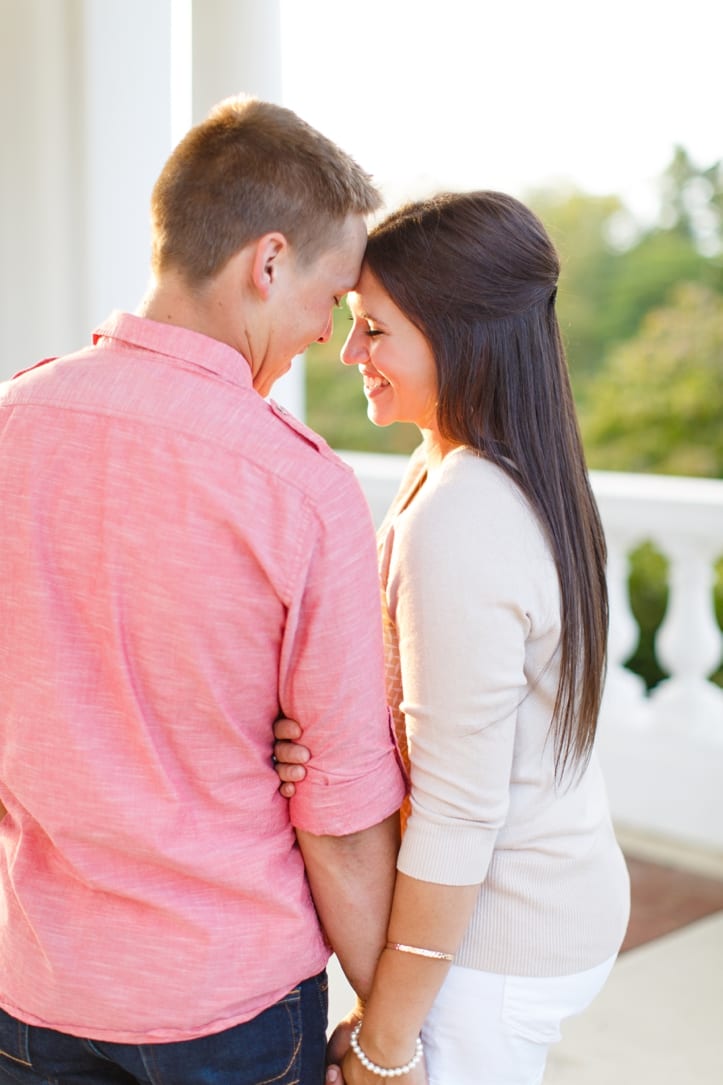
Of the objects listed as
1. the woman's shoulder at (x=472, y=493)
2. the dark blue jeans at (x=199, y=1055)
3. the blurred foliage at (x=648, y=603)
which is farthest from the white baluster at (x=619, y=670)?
the blurred foliage at (x=648, y=603)

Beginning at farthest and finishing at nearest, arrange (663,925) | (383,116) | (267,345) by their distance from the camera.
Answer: (383,116) < (663,925) < (267,345)

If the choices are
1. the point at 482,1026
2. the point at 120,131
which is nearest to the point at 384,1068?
the point at 482,1026

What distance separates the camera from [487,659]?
129 cm

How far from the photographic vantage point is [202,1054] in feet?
4.04

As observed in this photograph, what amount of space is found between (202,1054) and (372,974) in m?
0.22

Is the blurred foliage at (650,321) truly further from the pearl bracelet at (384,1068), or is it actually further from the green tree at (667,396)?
the pearl bracelet at (384,1068)

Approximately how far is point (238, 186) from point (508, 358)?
1.27 ft

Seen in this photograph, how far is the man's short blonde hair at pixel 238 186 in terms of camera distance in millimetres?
1224

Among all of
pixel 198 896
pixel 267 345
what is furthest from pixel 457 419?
pixel 198 896

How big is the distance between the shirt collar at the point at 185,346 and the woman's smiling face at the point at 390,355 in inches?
11.3

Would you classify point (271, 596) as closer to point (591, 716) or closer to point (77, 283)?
point (591, 716)

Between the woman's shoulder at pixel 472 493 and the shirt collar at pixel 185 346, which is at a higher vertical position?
the shirt collar at pixel 185 346

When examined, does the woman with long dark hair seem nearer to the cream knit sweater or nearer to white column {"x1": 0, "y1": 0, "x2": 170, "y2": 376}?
the cream knit sweater

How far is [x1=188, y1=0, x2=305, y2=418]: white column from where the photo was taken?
7.06 ft
